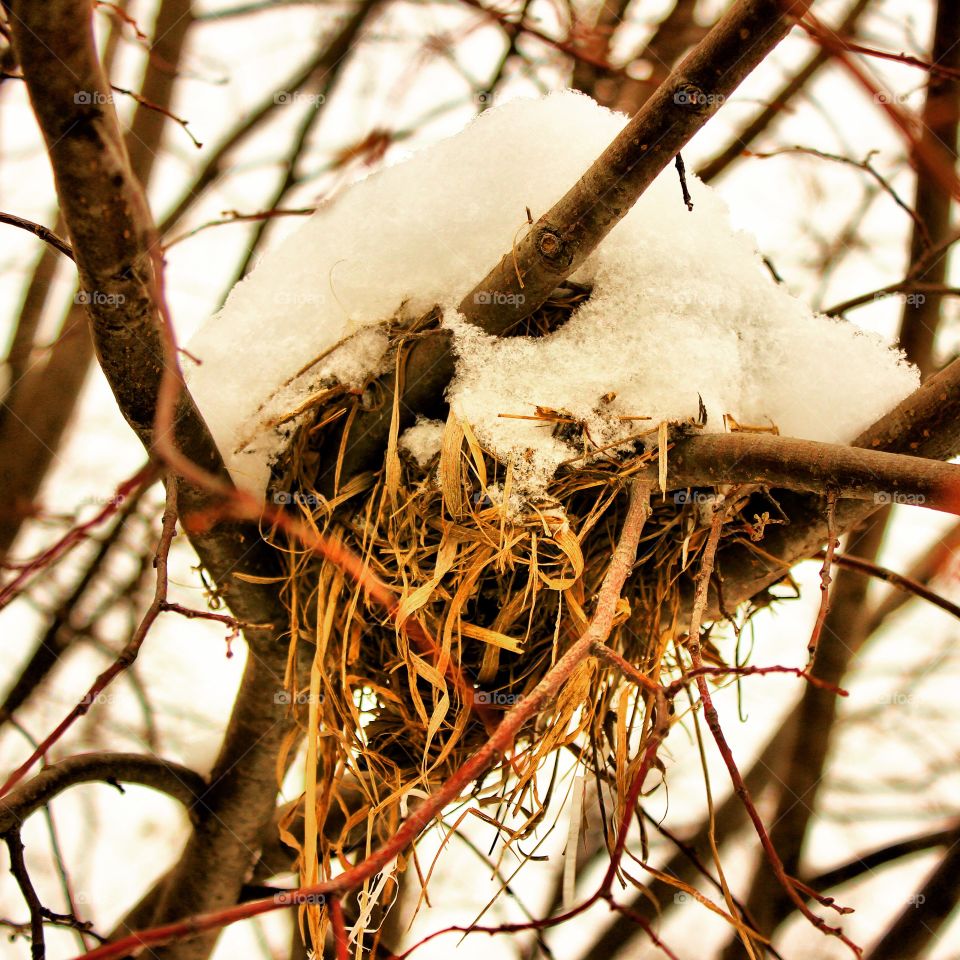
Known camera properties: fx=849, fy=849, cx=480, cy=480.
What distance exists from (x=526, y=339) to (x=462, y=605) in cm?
36

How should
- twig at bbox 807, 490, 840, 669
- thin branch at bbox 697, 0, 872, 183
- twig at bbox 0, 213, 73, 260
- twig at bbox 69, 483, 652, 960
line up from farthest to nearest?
thin branch at bbox 697, 0, 872, 183 < twig at bbox 0, 213, 73, 260 < twig at bbox 807, 490, 840, 669 < twig at bbox 69, 483, 652, 960

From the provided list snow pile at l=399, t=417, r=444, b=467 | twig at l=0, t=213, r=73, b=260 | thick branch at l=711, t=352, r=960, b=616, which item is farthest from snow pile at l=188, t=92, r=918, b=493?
twig at l=0, t=213, r=73, b=260

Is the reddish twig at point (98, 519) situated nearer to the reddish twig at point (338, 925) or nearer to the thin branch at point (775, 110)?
the reddish twig at point (338, 925)

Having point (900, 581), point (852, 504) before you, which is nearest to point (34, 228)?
point (852, 504)

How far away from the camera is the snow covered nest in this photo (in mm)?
1060

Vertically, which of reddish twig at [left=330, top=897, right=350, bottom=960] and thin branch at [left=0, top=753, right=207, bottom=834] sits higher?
thin branch at [left=0, top=753, right=207, bottom=834]

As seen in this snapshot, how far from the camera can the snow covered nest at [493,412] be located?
1.06m

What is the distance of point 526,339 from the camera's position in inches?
43.9

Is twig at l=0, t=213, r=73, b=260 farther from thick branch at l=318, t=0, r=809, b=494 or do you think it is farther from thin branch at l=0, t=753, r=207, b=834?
thin branch at l=0, t=753, r=207, b=834

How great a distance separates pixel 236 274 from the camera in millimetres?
2238

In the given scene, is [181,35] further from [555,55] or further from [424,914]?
[424,914]

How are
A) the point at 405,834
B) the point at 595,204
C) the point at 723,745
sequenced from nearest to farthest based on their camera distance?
the point at 405,834 < the point at 723,745 < the point at 595,204

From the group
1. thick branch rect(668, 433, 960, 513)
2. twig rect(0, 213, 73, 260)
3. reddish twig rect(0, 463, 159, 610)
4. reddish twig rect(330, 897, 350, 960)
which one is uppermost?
twig rect(0, 213, 73, 260)

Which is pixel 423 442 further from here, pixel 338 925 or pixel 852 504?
pixel 338 925
